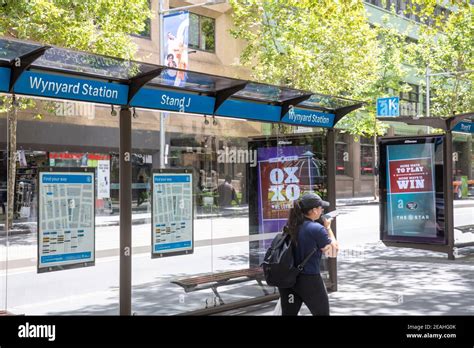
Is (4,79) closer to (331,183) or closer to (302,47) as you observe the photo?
(331,183)

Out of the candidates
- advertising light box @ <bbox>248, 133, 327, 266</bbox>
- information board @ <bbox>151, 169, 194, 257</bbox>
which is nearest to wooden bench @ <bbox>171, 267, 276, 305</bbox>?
information board @ <bbox>151, 169, 194, 257</bbox>

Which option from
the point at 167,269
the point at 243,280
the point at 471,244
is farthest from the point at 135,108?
the point at 471,244

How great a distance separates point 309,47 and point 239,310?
19.1 metres

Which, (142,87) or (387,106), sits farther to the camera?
(387,106)

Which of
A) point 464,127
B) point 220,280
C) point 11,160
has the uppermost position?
point 464,127

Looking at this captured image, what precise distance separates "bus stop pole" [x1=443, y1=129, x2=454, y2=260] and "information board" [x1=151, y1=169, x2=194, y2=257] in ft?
21.1

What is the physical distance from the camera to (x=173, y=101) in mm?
7027

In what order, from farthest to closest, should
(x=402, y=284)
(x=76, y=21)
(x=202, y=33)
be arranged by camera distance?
(x=202, y=33) → (x=76, y=21) → (x=402, y=284)

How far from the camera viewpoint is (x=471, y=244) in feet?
42.1

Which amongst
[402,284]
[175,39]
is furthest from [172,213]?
[175,39]

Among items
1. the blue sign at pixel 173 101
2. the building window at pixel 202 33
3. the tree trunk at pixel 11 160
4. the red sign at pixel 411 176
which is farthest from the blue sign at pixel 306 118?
the building window at pixel 202 33

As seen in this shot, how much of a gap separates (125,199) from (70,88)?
1312 mm

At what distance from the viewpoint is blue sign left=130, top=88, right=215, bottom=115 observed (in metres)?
6.67

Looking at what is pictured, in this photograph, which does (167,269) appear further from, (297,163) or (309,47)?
(309,47)
